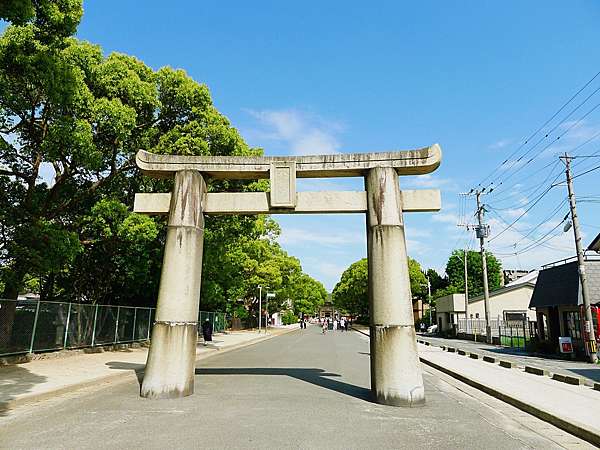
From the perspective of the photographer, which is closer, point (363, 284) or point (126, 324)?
point (126, 324)

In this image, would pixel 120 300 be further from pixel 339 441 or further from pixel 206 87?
→ pixel 339 441

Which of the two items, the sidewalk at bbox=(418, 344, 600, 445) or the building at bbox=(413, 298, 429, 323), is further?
the building at bbox=(413, 298, 429, 323)

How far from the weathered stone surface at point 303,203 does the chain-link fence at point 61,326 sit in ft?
23.3

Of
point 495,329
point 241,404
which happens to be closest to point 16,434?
point 241,404

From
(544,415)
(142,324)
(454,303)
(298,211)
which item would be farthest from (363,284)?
(544,415)

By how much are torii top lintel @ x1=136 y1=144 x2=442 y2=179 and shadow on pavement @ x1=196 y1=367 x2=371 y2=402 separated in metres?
5.07

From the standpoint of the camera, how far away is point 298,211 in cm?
1044

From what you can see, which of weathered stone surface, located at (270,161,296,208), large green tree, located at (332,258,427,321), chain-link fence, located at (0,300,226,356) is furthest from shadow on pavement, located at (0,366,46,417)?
large green tree, located at (332,258,427,321)

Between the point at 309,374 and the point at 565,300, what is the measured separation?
51.3ft

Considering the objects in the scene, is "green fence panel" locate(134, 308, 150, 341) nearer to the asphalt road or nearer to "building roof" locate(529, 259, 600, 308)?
the asphalt road

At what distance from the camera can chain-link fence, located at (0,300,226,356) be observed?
1393cm

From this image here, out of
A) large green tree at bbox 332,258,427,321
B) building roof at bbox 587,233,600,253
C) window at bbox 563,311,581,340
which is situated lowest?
window at bbox 563,311,581,340

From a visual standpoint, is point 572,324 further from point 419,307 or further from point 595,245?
point 419,307

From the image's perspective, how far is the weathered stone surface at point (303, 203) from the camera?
33.1 feet
